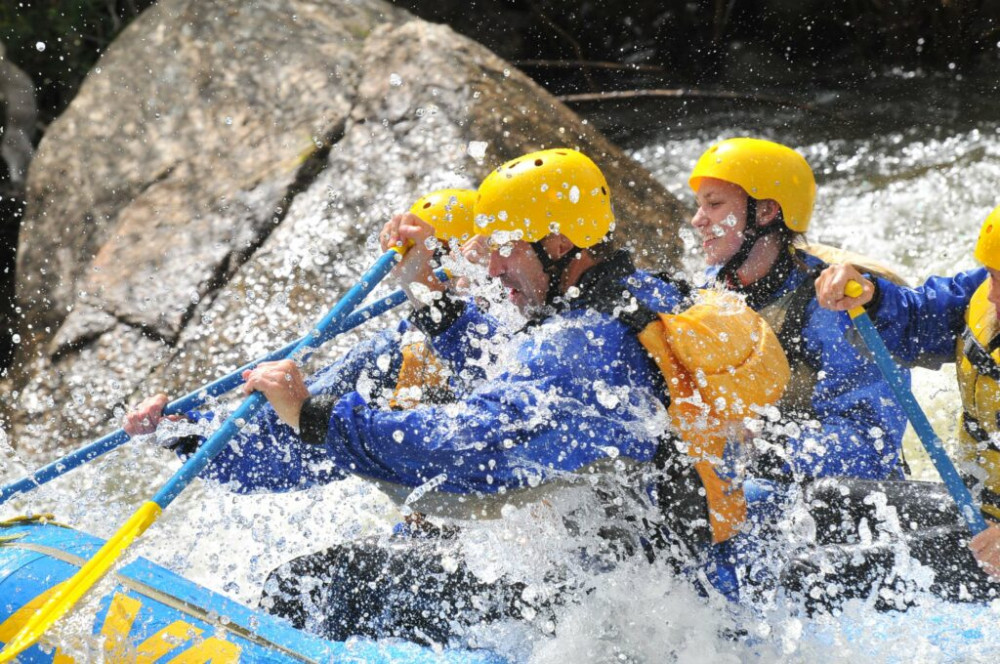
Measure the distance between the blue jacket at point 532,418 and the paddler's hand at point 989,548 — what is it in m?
1.09

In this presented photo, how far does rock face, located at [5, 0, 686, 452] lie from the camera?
641 centimetres

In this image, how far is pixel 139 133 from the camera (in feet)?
25.3

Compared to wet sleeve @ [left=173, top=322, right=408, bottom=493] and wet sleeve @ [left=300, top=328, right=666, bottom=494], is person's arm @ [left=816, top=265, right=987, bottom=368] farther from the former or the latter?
wet sleeve @ [left=173, top=322, right=408, bottom=493]

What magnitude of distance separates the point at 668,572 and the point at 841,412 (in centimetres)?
121

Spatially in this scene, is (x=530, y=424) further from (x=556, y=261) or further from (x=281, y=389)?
(x=281, y=389)

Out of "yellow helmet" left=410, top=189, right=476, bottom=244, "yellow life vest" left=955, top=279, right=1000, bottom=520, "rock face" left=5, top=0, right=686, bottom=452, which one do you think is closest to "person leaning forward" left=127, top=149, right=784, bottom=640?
"yellow helmet" left=410, top=189, right=476, bottom=244

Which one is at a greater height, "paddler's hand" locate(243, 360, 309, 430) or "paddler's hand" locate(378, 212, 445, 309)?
"paddler's hand" locate(378, 212, 445, 309)

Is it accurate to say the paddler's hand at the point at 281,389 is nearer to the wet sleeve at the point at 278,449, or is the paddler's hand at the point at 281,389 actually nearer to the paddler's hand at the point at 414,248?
the wet sleeve at the point at 278,449

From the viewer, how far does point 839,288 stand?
3619mm

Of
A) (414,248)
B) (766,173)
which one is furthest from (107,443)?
(766,173)

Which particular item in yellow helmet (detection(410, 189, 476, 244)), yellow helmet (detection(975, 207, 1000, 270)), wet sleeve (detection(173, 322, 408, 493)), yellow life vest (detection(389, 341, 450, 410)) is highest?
yellow helmet (detection(975, 207, 1000, 270))

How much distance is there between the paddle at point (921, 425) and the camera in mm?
3576

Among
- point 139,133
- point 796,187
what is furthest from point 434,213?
point 139,133

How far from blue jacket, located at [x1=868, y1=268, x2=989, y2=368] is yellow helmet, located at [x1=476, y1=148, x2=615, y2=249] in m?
1.20
